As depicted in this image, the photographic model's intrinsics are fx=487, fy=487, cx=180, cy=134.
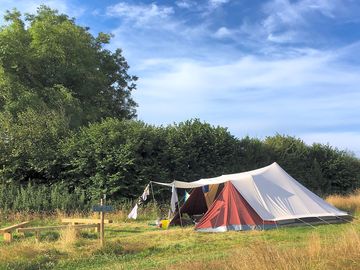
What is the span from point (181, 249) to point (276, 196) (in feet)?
20.2

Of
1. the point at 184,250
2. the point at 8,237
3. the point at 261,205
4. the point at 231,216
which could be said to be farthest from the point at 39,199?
the point at 184,250

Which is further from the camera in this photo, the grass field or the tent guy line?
the tent guy line

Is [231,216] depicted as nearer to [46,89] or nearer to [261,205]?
[261,205]

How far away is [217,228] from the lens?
1543 centimetres

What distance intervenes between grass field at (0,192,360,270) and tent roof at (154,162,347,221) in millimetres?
896

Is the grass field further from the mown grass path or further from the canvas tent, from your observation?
the canvas tent

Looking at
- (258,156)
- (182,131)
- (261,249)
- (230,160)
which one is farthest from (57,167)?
(261,249)

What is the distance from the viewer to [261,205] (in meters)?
16.2

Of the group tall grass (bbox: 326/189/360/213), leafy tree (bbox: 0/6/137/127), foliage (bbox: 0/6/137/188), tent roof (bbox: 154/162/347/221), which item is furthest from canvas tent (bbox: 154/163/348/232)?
leafy tree (bbox: 0/6/137/127)

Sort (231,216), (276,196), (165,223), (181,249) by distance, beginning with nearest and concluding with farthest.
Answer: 1. (181,249)
2. (231,216)
3. (276,196)
4. (165,223)

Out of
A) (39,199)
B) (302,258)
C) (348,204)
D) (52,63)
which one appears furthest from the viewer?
(52,63)

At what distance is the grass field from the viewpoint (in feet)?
21.5

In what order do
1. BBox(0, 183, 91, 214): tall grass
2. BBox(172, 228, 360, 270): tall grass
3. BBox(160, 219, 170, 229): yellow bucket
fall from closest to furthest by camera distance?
BBox(172, 228, 360, 270): tall grass, BBox(160, 219, 170, 229): yellow bucket, BBox(0, 183, 91, 214): tall grass

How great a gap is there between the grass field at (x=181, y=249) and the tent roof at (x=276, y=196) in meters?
0.90
